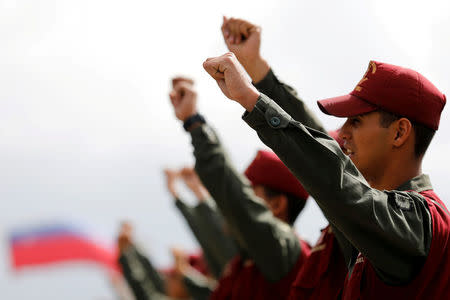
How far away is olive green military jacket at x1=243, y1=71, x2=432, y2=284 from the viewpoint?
117 inches

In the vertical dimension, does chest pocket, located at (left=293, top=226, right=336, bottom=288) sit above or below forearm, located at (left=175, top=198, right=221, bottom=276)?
below

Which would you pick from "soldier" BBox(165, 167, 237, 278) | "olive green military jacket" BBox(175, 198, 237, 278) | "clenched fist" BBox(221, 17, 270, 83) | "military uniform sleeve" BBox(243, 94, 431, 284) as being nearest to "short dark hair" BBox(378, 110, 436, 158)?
"military uniform sleeve" BBox(243, 94, 431, 284)

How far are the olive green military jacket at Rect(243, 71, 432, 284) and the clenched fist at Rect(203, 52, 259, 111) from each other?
33 millimetres

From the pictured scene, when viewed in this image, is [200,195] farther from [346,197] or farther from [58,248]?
[58,248]

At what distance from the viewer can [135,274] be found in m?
→ 10.5

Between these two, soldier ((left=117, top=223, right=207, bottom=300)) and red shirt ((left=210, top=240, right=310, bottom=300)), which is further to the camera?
soldier ((left=117, top=223, right=207, bottom=300))

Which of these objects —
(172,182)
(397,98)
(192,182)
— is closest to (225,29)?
(397,98)

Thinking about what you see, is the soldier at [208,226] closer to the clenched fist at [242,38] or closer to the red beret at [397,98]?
the clenched fist at [242,38]

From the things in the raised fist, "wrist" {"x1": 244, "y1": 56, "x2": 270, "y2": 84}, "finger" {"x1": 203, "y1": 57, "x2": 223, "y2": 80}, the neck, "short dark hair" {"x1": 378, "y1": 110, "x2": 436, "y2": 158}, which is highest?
the raised fist

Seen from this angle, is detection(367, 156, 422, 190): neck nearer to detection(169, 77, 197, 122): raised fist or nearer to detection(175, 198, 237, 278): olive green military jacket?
detection(169, 77, 197, 122): raised fist

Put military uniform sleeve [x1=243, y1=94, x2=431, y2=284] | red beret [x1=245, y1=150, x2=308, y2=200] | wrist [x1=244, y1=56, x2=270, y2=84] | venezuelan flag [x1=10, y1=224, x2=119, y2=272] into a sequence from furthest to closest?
venezuelan flag [x1=10, y1=224, x2=119, y2=272], red beret [x1=245, y1=150, x2=308, y2=200], wrist [x1=244, y1=56, x2=270, y2=84], military uniform sleeve [x1=243, y1=94, x2=431, y2=284]

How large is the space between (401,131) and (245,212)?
1.90 metres

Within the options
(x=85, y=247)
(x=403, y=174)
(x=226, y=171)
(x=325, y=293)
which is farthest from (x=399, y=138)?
(x=85, y=247)

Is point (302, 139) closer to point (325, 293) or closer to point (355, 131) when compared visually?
point (355, 131)
